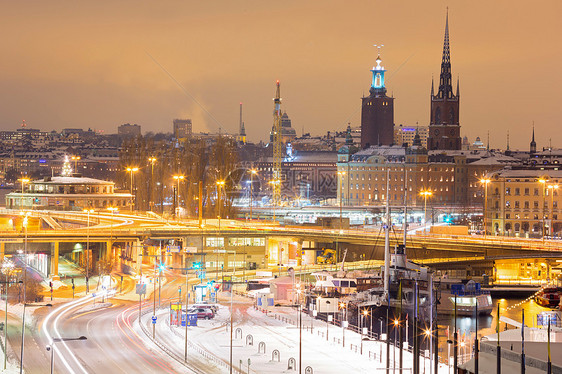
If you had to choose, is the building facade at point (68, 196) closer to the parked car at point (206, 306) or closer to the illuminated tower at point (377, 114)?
the parked car at point (206, 306)

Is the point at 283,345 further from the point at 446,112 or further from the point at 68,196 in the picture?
the point at 446,112

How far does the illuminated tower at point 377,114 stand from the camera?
152 meters

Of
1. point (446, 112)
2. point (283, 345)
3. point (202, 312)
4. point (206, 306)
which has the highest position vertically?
point (446, 112)

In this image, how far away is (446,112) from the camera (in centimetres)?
13288

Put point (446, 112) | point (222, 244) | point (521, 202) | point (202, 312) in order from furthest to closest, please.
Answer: point (446, 112) → point (521, 202) → point (222, 244) → point (202, 312)

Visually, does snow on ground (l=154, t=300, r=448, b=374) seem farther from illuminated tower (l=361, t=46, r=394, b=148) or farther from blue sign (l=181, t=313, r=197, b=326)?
illuminated tower (l=361, t=46, r=394, b=148)

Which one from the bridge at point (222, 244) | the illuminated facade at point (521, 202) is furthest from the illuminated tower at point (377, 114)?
the bridge at point (222, 244)

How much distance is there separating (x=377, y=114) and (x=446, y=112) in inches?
844

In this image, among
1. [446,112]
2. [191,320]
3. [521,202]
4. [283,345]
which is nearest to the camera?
[283,345]

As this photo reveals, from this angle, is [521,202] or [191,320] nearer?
[191,320]

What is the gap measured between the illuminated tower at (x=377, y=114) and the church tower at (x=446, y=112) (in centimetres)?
1911

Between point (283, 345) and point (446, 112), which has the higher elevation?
point (446, 112)

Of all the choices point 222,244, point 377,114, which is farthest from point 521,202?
point 377,114

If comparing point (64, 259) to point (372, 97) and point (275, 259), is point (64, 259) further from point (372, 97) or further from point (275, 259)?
point (372, 97)
